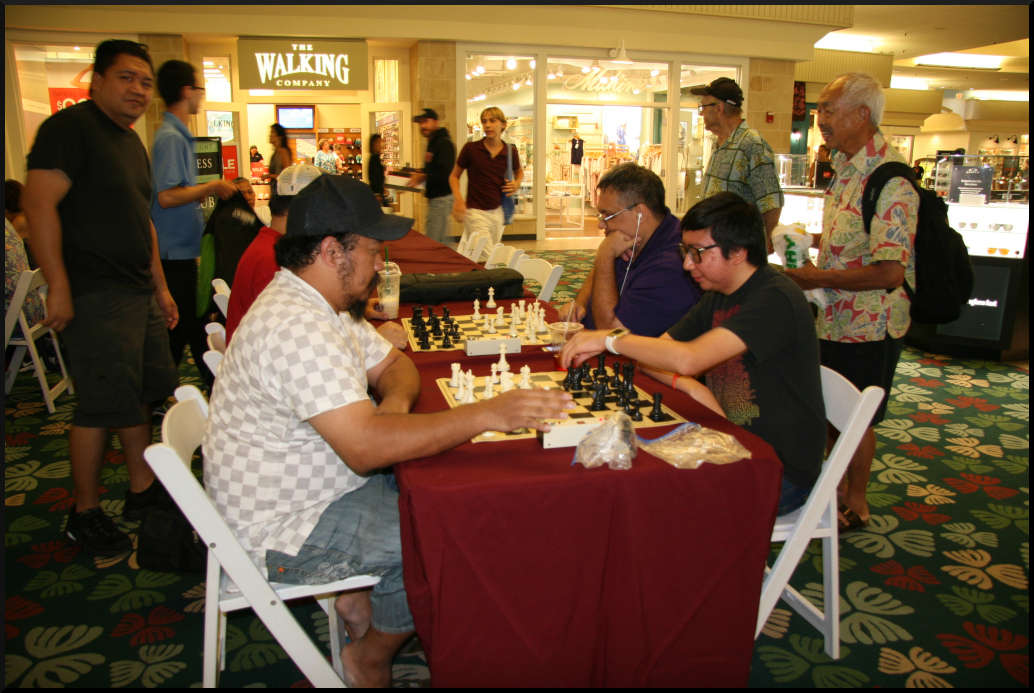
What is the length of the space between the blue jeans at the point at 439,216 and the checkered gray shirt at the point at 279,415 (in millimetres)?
5065

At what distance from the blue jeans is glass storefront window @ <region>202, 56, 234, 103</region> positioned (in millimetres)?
6108

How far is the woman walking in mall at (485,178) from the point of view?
6.46 meters

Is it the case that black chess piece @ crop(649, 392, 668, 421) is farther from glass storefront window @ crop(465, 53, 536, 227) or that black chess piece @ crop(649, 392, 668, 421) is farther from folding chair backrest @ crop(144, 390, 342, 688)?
glass storefront window @ crop(465, 53, 536, 227)

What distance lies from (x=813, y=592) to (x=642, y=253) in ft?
4.47

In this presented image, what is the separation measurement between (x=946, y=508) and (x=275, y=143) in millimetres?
8046

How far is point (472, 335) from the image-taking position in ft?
8.69

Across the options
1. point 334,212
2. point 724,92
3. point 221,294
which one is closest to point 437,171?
point 724,92

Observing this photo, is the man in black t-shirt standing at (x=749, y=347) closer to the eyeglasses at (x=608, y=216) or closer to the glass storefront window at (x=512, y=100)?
the eyeglasses at (x=608, y=216)

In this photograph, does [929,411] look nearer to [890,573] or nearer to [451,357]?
[890,573]

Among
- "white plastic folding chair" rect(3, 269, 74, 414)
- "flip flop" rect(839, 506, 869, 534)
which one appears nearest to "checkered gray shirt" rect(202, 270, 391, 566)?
"flip flop" rect(839, 506, 869, 534)

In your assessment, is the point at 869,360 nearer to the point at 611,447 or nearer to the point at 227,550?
the point at 611,447

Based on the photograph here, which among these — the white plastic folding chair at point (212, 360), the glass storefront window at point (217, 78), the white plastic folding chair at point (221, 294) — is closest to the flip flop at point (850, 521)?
the white plastic folding chair at point (212, 360)

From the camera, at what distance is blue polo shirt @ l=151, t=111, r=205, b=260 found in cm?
331

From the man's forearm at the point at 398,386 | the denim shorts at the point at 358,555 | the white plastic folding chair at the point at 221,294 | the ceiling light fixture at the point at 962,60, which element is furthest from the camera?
the ceiling light fixture at the point at 962,60
